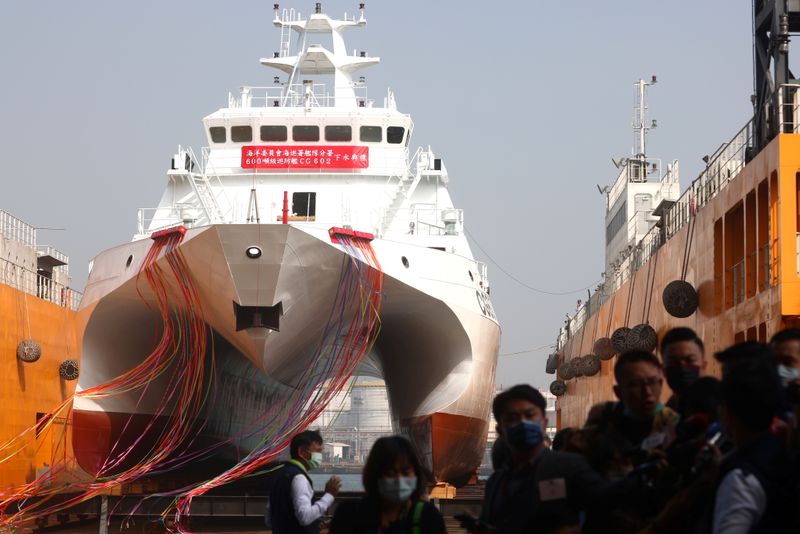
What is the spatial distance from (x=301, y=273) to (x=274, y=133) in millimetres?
5728

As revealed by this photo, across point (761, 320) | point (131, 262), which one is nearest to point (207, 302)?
point (131, 262)

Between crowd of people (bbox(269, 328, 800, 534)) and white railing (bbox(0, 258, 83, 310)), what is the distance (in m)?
17.9

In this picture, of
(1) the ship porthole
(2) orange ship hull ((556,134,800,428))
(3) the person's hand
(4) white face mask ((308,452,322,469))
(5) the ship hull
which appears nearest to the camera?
(3) the person's hand

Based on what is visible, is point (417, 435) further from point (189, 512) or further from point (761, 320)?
point (761, 320)

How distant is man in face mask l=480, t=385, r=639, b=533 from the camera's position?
413 cm

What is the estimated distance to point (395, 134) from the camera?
70.7ft

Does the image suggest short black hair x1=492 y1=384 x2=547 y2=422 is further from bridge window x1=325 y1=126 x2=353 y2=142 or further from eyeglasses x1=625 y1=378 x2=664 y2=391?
bridge window x1=325 y1=126 x2=353 y2=142

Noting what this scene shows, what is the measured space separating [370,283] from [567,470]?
1253 cm

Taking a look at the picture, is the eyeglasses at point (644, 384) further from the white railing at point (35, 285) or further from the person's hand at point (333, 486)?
the white railing at point (35, 285)

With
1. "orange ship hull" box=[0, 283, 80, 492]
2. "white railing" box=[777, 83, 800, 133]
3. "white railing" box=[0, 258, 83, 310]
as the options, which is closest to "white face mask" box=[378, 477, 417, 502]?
"white railing" box=[777, 83, 800, 133]

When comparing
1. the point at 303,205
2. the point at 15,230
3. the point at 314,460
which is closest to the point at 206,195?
the point at 303,205

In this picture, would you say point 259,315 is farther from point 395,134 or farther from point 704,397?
point 704,397

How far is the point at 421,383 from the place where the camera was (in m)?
19.3

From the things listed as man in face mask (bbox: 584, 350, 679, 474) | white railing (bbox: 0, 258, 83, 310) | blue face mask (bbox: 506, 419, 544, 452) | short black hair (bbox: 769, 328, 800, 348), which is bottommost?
blue face mask (bbox: 506, 419, 544, 452)
